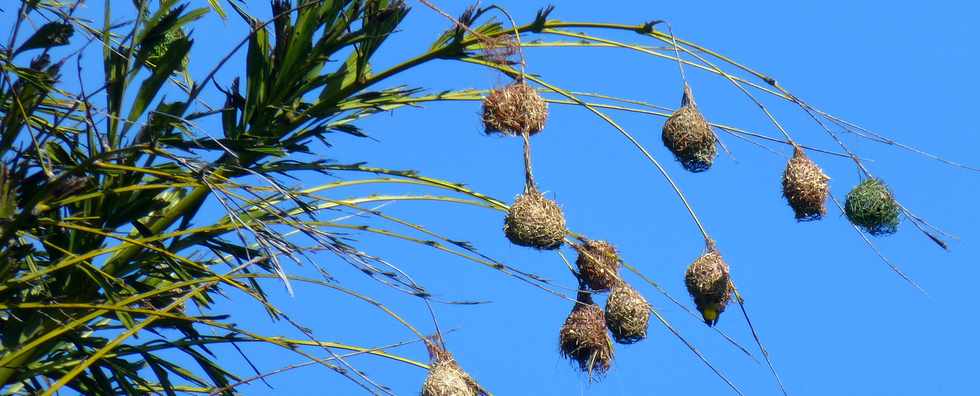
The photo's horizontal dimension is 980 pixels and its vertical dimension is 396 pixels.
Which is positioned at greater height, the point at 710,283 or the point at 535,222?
the point at 710,283

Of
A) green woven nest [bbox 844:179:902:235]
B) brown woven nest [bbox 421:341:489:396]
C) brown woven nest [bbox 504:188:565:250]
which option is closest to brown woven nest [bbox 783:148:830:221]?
green woven nest [bbox 844:179:902:235]

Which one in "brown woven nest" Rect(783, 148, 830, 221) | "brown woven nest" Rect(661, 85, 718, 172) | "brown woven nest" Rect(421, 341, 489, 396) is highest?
"brown woven nest" Rect(783, 148, 830, 221)

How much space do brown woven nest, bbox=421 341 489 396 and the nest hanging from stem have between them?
0.47m

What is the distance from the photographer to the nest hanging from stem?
183 inches

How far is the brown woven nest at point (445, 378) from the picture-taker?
4445mm

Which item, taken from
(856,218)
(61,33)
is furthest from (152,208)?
(856,218)

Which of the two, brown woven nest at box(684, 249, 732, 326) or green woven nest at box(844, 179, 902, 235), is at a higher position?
green woven nest at box(844, 179, 902, 235)

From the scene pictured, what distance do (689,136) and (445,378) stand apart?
4.21 ft

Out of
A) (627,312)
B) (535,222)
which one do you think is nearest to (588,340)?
(627,312)

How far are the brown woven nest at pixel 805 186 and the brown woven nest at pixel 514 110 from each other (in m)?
1.05

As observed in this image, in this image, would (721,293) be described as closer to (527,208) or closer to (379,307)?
(527,208)

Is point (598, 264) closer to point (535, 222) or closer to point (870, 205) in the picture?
point (535, 222)

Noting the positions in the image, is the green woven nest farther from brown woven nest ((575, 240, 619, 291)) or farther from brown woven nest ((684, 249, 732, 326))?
brown woven nest ((575, 240, 619, 291))

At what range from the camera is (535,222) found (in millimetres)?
4633
